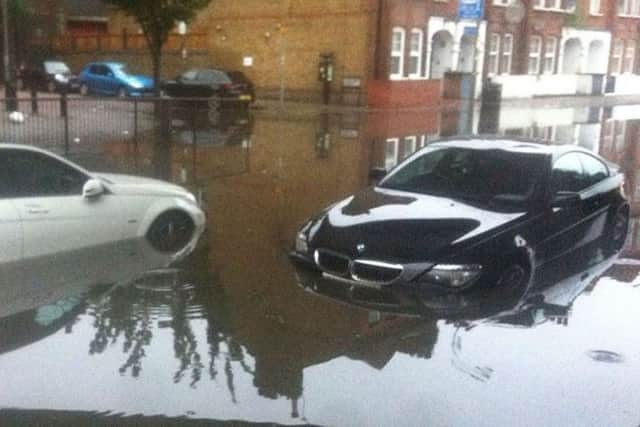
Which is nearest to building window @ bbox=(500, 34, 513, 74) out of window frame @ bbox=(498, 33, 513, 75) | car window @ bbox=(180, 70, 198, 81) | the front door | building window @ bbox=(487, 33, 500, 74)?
window frame @ bbox=(498, 33, 513, 75)

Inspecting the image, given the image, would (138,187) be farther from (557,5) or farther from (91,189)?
(557,5)

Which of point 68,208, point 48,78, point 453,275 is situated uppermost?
point 68,208

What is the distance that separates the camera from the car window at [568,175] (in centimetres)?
843

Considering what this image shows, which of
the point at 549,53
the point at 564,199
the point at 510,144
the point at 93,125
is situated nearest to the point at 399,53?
the point at 549,53

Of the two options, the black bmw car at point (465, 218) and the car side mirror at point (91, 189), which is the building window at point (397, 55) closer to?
the black bmw car at point (465, 218)

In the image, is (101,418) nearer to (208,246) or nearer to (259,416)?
(259,416)

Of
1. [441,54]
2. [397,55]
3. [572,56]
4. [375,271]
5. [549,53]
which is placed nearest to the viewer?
[375,271]

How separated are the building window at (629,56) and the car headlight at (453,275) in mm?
50242

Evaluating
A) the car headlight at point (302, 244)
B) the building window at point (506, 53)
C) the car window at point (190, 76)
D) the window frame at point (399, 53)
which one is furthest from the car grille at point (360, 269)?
the building window at point (506, 53)

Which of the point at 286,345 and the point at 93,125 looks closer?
the point at 286,345

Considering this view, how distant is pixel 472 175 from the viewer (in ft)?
27.8

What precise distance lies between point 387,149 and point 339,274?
12.5 m

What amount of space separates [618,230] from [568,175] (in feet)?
5.94

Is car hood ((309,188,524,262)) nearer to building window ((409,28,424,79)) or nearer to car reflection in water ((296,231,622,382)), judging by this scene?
car reflection in water ((296,231,622,382))
